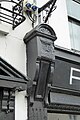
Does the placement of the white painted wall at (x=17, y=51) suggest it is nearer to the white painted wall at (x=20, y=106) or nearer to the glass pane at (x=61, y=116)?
the white painted wall at (x=20, y=106)

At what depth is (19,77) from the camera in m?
4.85

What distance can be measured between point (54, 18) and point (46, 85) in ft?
6.53

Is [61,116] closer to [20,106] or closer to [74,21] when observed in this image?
[20,106]

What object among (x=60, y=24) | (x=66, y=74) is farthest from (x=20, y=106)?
(x=60, y=24)

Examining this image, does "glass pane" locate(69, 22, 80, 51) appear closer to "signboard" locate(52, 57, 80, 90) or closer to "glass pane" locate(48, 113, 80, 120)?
"signboard" locate(52, 57, 80, 90)

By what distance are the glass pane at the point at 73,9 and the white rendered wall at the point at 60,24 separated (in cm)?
35

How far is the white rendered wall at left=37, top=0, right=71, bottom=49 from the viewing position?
6.51 m

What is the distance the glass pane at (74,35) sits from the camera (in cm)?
703

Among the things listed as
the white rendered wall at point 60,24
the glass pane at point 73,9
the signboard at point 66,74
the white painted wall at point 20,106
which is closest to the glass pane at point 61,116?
the signboard at point 66,74

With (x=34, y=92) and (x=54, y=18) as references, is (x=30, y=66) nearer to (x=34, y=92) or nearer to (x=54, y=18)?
(x=34, y=92)

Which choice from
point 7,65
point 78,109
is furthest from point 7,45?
point 78,109

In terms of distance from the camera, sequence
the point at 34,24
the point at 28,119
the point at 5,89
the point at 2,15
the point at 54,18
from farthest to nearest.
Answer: the point at 54,18 < the point at 34,24 < the point at 2,15 < the point at 28,119 < the point at 5,89

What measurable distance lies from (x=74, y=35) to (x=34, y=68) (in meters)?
2.29

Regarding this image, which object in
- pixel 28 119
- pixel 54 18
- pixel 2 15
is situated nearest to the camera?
pixel 28 119
